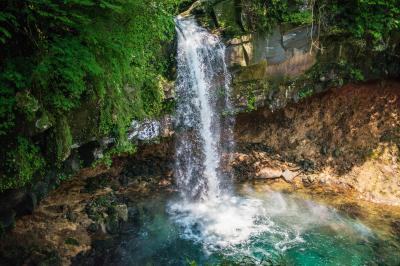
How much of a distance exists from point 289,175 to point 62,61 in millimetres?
7552

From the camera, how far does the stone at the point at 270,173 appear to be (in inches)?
433

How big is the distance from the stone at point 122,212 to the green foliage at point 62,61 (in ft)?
7.51

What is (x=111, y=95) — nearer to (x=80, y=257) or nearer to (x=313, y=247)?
(x=80, y=257)

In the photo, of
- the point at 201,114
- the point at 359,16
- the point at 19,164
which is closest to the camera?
the point at 19,164

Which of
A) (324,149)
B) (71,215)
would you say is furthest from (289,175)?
(71,215)

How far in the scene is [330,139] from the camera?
11055mm

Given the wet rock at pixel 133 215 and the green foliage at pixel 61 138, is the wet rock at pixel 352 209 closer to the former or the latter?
the wet rock at pixel 133 215

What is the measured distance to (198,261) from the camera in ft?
25.8

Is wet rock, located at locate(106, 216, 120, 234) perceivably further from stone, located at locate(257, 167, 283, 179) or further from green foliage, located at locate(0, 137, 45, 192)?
stone, located at locate(257, 167, 283, 179)

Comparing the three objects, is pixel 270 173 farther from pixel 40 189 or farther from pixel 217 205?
pixel 40 189

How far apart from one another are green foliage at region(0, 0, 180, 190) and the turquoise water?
2.75 meters

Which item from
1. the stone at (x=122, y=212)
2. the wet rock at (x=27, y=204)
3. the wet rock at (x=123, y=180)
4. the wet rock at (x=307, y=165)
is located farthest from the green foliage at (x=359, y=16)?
the wet rock at (x=27, y=204)

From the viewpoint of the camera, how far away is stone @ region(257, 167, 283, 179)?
1099 cm

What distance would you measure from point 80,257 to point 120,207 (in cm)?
164
